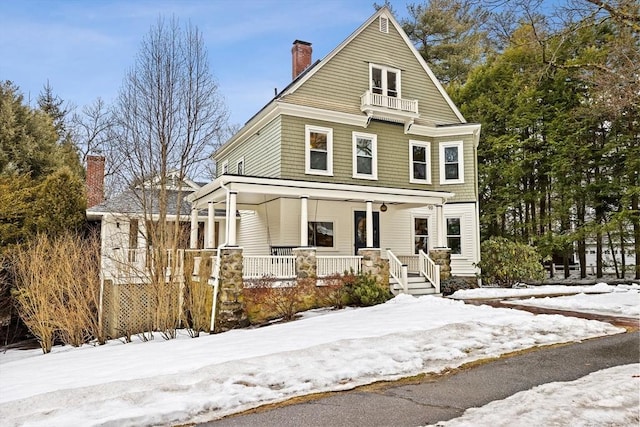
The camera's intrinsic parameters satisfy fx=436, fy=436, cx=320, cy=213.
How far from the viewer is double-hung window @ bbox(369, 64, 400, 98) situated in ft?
52.7

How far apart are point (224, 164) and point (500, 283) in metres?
12.6

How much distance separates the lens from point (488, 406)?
159 inches

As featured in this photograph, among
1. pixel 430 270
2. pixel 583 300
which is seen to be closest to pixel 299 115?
pixel 430 270

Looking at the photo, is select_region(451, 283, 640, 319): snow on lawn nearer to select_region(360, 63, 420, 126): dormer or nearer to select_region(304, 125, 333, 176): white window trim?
select_region(304, 125, 333, 176): white window trim

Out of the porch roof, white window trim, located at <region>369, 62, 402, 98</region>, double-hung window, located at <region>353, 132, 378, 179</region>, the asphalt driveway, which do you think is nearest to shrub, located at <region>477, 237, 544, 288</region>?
the porch roof

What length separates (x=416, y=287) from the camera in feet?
42.3

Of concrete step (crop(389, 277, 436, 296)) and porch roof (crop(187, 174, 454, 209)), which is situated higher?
porch roof (crop(187, 174, 454, 209))

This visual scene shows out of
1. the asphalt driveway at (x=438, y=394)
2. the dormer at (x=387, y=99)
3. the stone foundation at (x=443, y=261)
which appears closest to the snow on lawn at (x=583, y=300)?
the stone foundation at (x=443, y=261)

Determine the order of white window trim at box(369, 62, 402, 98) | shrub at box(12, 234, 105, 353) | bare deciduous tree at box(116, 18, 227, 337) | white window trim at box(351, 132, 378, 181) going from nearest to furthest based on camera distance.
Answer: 1. shrub at box(12, 234, 105, 353)
2. bare deciduous tree at box(116, 18, 227, 337)
3. white window trim at box(351, 132, 378, 181)
4. white window trim at box(369, 62, 402, 98)

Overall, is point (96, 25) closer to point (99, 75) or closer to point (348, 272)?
point (99, 75)

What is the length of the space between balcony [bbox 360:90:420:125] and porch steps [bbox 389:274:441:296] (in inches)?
230

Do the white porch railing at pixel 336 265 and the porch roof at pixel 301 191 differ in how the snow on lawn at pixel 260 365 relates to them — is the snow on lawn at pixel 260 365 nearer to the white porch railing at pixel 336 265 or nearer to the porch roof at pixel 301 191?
→ the white porch railing at pixel 336 265

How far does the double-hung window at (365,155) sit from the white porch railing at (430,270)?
3.61m

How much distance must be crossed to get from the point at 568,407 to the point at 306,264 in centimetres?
775
